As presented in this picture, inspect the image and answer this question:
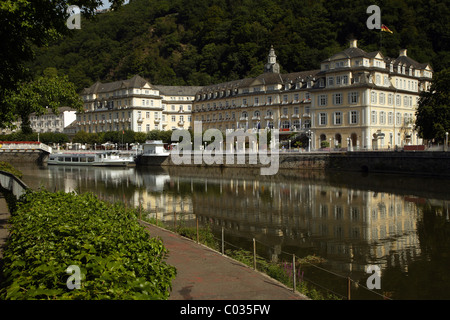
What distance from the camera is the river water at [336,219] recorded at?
55.6ft

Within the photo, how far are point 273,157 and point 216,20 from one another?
102 m

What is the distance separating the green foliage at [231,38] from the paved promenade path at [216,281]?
5611cm

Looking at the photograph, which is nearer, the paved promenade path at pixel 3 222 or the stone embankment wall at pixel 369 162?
the paved promenade path at pixel 3 222

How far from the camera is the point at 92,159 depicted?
95.1 meters

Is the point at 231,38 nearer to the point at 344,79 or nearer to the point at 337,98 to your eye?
the point at 337,98

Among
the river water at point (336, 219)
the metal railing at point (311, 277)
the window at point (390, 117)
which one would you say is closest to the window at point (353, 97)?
the window at point (390, 117)

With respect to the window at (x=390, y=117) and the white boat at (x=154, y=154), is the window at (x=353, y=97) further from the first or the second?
the white boat at (x=154, y=154)

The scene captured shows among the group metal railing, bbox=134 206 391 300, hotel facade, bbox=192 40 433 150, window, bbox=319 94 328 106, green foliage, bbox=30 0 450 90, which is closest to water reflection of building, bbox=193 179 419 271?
metal railing, bbox=134 206 391 300

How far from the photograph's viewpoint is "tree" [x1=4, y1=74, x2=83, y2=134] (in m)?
19.3

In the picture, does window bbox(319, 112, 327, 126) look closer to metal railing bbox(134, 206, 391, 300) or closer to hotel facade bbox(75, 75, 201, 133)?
hotel facade bbox(75, 75, 201, 133)

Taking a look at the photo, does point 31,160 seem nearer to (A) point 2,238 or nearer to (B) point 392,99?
(B) point 392,99

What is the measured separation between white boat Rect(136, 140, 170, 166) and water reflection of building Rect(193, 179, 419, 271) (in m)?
40.8

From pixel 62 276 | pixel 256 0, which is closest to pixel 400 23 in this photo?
pixel 256 0

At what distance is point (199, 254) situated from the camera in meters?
15.2
